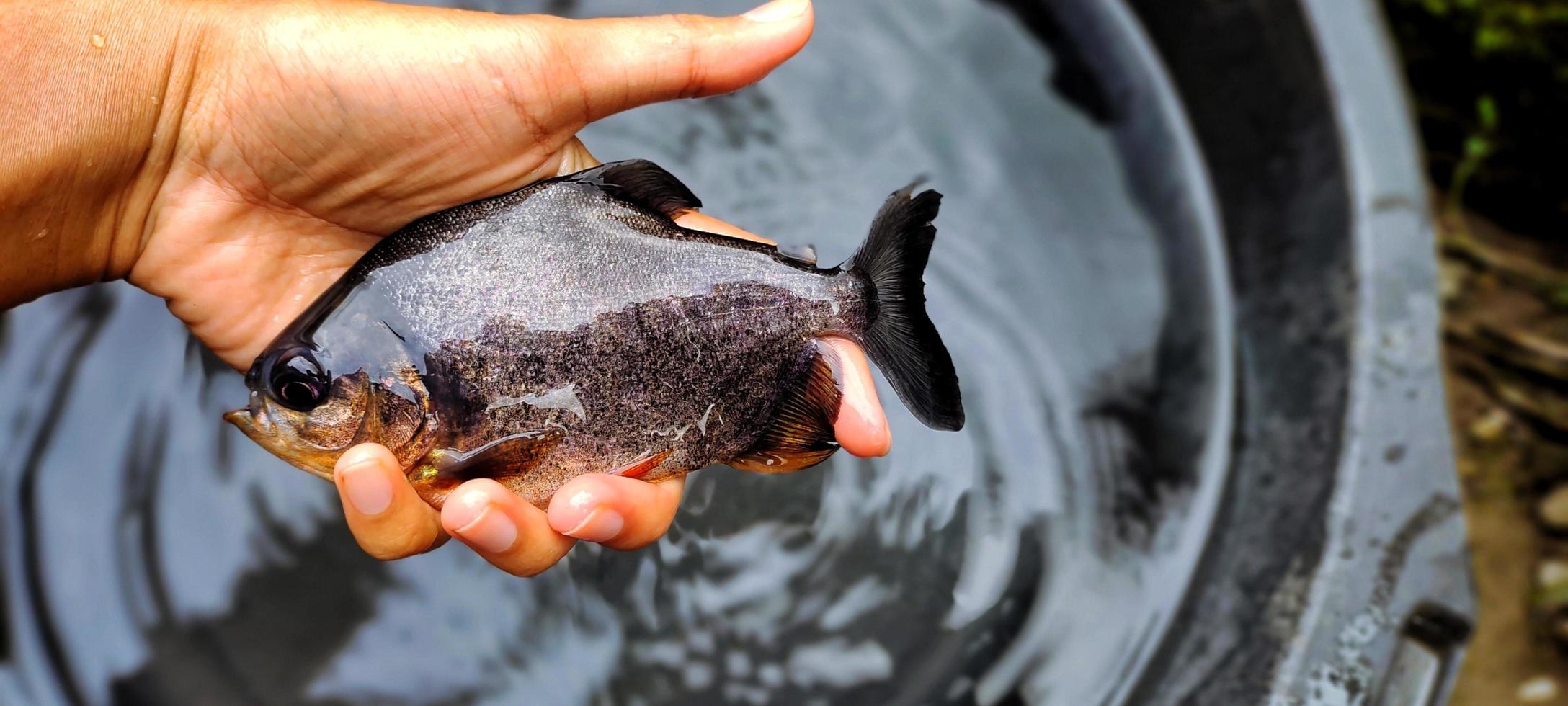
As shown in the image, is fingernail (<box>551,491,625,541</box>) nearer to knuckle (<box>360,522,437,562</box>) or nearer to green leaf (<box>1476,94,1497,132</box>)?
knuckle (<box>360,522,437,562</box>)

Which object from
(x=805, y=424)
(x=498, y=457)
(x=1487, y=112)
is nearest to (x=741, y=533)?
(x=805, y=424)

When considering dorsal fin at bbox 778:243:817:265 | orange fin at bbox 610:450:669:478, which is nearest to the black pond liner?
orange fin at bbox 610:450:669:478

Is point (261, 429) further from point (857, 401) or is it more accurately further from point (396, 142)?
point (857, 401)

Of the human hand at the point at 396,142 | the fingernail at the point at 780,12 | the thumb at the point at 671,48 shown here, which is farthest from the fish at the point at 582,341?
the fingernail at the point at 780,12

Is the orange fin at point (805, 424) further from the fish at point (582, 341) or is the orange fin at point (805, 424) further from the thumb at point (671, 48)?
the thumb at point (671, 48)

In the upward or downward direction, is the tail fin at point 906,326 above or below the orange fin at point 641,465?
above

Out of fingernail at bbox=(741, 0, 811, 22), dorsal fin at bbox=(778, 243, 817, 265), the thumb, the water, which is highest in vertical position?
fingernail at bbox=(741, 0, 811, 22)

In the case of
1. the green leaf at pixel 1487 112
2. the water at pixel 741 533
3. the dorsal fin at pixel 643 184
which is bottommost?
the water at pixel 741 533
